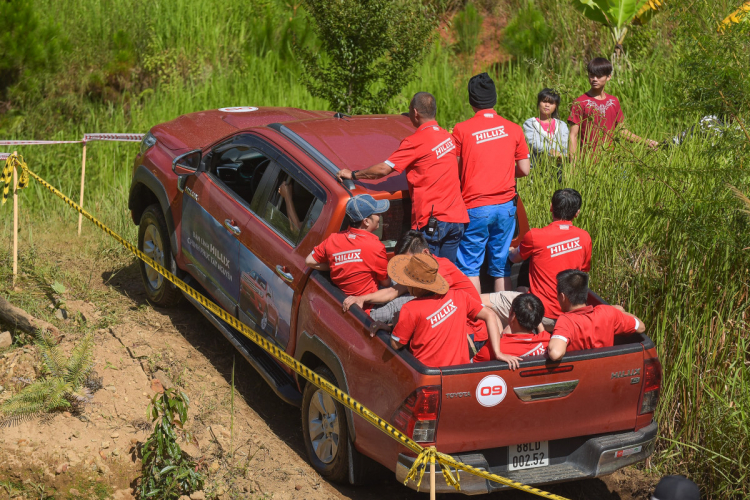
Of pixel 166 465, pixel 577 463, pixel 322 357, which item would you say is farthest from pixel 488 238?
pixel 166 465

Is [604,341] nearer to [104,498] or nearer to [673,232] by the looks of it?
[673,232]

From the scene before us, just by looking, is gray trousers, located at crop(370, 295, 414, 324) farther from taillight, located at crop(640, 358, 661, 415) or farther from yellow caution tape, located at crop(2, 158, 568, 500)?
taillight, located at crop(640, 358, 661, 415)

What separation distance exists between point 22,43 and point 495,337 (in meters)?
8.37

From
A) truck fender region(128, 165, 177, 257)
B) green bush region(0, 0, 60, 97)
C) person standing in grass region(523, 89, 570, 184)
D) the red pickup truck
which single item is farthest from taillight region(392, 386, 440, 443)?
green bush region(0, 0, 60, 97)

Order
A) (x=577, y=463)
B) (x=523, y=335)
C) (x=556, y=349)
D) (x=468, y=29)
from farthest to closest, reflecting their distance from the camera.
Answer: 1. (x=468, y=29)
2. (x=523, y=335)
3. (x=577, y=463)
4. (x=556, y=349)

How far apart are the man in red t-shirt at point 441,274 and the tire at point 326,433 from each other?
1.83 feet

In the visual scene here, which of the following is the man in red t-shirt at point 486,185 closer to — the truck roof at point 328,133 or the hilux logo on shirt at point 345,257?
the truck roof at point 328,133

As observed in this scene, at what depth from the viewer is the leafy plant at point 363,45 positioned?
876cm

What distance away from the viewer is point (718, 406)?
16.9ft

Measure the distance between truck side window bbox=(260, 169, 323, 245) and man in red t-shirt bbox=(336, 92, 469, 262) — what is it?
33 centimetres

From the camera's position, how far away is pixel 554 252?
5250mm

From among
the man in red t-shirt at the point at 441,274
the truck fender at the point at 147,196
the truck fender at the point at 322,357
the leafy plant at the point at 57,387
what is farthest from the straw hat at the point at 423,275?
the truck fender at the point at 147,196

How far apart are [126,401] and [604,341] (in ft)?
11.1

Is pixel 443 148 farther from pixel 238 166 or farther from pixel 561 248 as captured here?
pixel 238 166
